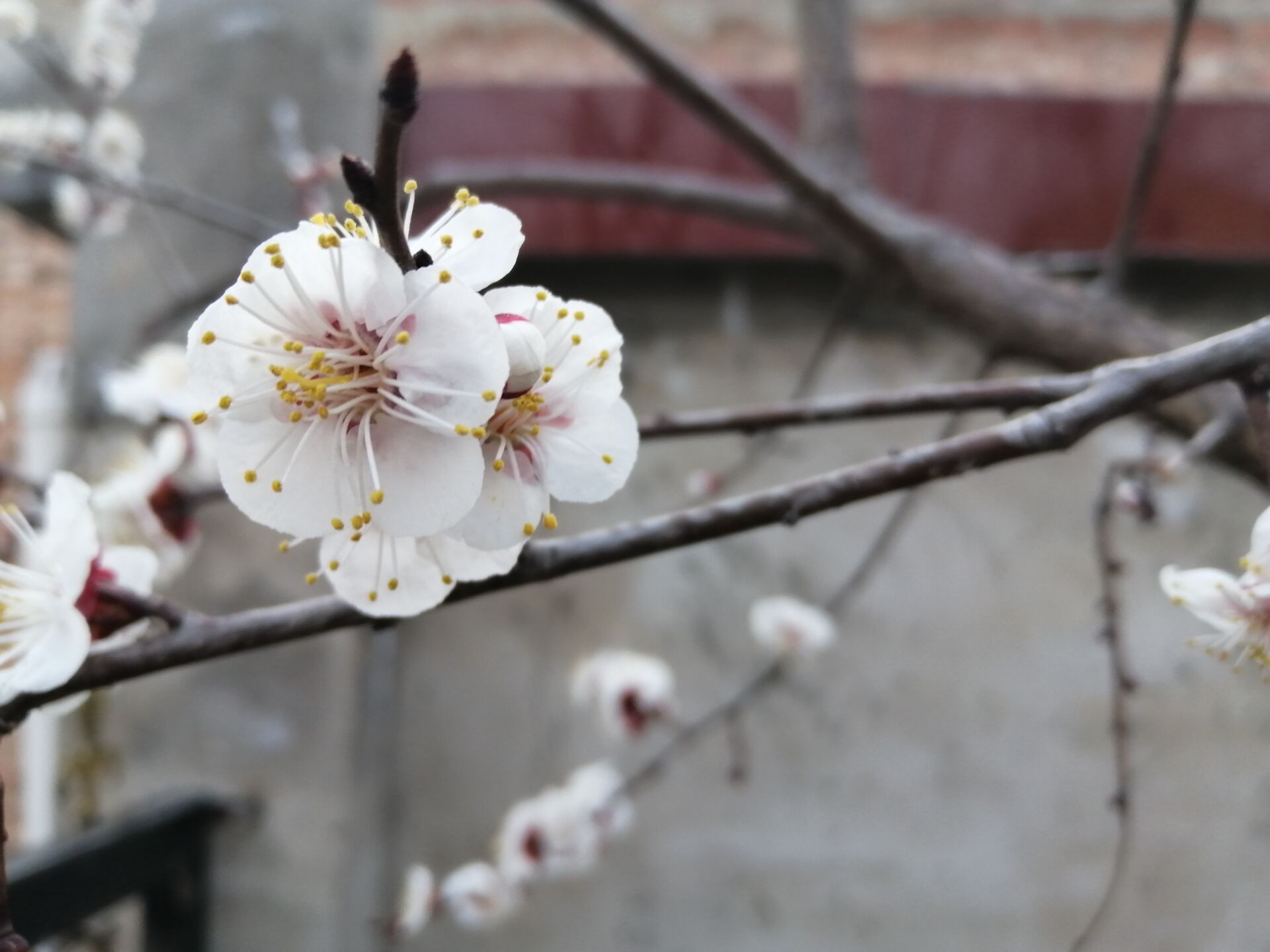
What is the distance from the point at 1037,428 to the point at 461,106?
1696 millimetres

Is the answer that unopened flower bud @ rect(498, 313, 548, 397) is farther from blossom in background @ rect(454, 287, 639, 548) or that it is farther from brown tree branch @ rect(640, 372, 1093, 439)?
brown tree branch @ rect(640, 372, 1093, 439)

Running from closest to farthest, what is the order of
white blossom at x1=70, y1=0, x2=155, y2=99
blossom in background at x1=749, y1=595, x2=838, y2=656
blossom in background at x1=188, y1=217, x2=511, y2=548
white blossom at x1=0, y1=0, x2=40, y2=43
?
1. blossom in background at x1=188, y1=217, x2=511, y2=548
2. white blossom at x1=0, y1=0, x2=40, y2=43
3. white blossom at x1=70, y1=0, x2=155, y2=99
4. blossom in background at x1=749, y1=595, x2=838, y2=656

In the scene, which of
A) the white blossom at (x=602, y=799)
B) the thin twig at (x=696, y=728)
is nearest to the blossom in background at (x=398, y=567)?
the thin twig at (x=696, y=728)

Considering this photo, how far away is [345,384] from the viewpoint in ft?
1.30

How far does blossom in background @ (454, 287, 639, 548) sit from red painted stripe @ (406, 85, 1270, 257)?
1.49 metres

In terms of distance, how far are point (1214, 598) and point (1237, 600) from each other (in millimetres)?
16


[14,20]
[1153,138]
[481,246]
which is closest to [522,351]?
[481,246]

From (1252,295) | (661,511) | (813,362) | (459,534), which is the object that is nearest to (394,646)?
(661,511)

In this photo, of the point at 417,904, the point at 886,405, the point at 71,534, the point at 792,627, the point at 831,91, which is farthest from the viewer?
the point at 792,627

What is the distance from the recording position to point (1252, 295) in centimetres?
189

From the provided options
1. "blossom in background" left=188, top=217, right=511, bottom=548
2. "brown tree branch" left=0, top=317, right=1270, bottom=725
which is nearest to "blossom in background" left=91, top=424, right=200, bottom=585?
"brown tree branch" left=0, top=317, right=1270, bottom=725

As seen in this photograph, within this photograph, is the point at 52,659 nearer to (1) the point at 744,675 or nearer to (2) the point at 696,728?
(2) the point at 696,728

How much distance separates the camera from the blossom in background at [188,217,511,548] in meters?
0.36

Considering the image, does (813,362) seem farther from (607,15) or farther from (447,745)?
(447,745)
